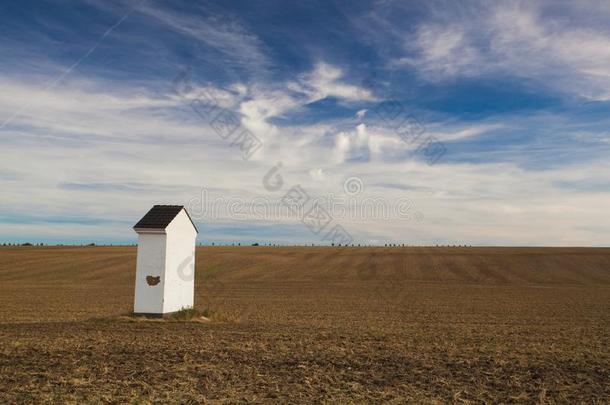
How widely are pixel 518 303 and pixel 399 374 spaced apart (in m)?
23.5

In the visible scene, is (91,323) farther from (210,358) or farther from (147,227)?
(210,358)

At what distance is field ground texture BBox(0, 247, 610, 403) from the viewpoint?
10.9m

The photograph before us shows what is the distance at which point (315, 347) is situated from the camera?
15.8 meters

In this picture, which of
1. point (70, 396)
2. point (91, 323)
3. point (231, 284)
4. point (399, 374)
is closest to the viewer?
point (70, 396)

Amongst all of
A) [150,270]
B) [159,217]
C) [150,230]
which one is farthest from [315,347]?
[159,217]

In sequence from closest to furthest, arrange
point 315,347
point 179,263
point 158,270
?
1. point 315,347
2. point 158,270
3. point 179,263

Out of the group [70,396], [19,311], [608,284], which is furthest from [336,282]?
[70,396]

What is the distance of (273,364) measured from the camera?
13.3 meters

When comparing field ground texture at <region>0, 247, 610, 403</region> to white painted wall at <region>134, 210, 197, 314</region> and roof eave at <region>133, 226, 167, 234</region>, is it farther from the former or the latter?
roof eave at <region>133, 226, 167, 234</region>

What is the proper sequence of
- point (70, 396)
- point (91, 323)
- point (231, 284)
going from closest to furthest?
point (70, 396) < point (91, 323) < point (231, 284)

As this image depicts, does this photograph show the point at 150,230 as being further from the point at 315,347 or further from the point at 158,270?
the point at 315,347

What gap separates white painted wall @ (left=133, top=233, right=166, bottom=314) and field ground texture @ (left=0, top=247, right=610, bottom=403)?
41.9 inches

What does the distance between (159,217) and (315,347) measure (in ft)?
32.8

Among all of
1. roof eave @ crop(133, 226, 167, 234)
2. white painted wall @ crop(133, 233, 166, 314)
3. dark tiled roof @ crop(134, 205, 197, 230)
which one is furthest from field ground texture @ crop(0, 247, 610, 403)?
dark tiled roof @ crop(134, 205, 197, 230)
